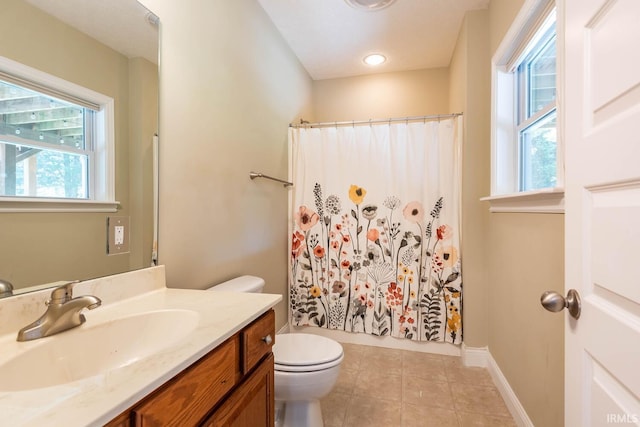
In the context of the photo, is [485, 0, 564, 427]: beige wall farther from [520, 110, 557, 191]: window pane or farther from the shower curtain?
the shower curtain

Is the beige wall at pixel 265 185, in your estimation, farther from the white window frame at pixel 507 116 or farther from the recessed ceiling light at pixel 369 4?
the recessed ceiling light at pixel 369 4

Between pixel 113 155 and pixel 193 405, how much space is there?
0.84 meters

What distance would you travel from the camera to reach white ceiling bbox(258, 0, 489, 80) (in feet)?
6.59

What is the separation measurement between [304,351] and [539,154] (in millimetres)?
1549

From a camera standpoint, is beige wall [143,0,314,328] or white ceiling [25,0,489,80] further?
beige wall [143,0,314,328]

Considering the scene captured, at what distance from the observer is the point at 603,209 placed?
0.61m

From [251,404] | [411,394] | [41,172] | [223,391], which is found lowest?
[411,394]

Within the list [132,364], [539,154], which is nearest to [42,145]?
Answer: [132,364]

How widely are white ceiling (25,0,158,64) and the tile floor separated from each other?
1.89 metres

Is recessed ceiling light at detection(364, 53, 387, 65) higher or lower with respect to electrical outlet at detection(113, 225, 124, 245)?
higher

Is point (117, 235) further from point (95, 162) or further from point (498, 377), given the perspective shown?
point (498, 377)

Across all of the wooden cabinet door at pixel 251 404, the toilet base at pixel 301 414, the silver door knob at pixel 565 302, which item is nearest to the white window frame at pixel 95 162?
the wooden cabinet door at pixel 251 404

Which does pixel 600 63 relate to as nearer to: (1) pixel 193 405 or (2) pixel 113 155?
(1) pixel 193 405

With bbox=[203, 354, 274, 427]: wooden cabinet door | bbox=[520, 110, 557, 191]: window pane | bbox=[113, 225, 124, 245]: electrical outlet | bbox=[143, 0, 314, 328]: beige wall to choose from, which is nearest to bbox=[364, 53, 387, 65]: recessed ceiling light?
bbox=[143, 0, 314, 328]: beige wall
